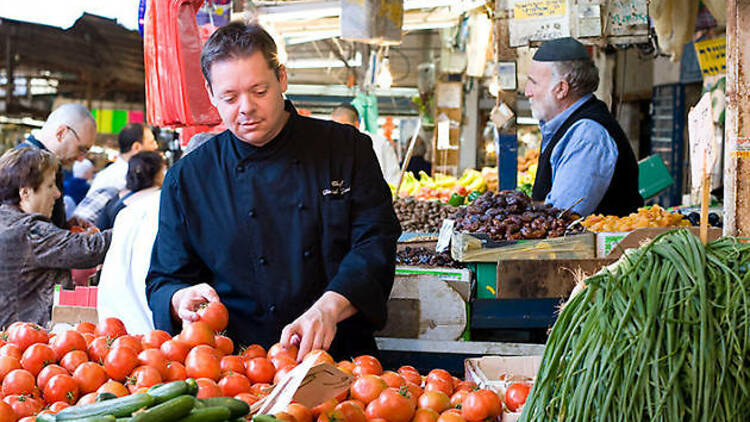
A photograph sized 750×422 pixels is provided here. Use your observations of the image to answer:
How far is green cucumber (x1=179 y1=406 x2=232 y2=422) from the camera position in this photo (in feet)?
5.10

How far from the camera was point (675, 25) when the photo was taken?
253 inches

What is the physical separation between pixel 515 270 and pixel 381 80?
26.2ft

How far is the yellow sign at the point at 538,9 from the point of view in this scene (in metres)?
5.05

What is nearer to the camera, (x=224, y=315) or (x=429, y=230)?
(x=224, y=315)

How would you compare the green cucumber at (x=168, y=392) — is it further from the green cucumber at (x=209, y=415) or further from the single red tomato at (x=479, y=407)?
the single red tomato at (x=479, y=407)

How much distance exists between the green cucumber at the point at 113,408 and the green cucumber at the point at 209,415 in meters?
0.09

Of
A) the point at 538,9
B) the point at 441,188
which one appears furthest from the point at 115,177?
the point at 538,9

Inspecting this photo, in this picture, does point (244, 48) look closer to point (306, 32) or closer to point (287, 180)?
point (287, 180)

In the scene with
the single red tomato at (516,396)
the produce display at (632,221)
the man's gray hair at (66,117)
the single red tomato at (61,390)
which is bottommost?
the single red tomato at (516,396)

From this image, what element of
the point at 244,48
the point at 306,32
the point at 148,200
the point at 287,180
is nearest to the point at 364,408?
the point at 287,180

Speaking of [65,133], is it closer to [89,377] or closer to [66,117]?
[66,117]

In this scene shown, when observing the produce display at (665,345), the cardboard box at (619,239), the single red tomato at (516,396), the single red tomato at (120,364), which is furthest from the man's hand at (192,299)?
the cardboard box at (619,239)

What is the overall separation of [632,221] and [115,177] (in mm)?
5035

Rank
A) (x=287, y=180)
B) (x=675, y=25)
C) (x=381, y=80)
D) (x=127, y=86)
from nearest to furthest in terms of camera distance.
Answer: (x=287, y=180) → (x=675, y=25) → (x=381, y=80) → (x=127, y=86)
